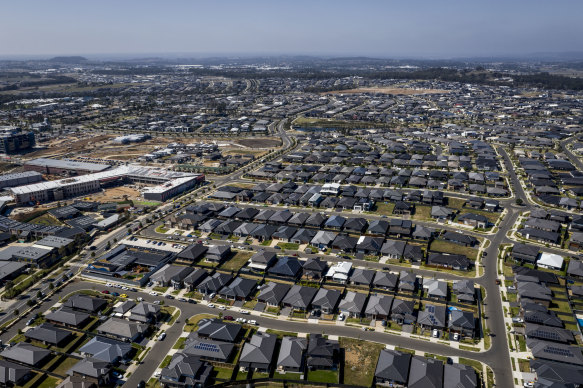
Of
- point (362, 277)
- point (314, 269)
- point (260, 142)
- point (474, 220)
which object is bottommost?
point (362, 277)

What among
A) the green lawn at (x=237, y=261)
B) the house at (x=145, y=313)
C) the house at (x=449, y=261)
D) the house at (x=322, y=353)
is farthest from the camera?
the green lawn at (x=237, y=261)

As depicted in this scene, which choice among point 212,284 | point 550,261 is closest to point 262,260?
point 212,284

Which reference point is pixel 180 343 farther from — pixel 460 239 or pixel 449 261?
pixel 460 239

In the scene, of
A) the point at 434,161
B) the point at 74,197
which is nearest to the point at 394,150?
the point at 434,161

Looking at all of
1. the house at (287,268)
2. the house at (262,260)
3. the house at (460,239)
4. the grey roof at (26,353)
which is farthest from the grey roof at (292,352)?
the house at (460,239)

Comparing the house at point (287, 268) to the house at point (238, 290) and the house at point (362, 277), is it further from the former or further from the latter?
the house at point (362, 277)
